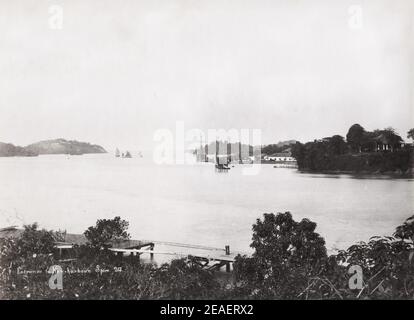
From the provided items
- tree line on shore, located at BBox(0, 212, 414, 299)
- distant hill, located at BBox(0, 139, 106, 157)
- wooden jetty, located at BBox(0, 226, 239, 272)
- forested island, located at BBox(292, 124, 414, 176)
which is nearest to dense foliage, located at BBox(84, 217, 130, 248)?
wooden jetty, located at BBox(0, 226, 239, 272)

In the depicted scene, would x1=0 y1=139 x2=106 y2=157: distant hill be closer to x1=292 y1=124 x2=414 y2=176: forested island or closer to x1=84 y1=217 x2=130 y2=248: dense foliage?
x1=84 y1=217 x2=130 y2=248: dense foliage

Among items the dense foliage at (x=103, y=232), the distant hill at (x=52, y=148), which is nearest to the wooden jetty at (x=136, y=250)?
the dense foliage at (x=103, y=232)

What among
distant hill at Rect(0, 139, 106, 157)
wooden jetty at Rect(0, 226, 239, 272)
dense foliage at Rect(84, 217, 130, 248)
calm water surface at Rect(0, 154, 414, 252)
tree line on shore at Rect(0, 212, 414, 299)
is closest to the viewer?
tree line on shore at Rect(0, 212, 414, 299)

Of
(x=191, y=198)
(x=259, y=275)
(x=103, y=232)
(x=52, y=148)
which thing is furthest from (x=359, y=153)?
(x=52, y=148)

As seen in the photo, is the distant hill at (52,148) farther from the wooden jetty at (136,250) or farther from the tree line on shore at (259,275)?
the tree line on shore at (259,275)

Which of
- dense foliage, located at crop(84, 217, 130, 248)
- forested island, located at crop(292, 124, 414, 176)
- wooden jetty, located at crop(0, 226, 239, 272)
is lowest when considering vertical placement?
wooden jetty, located at crop(0, 226, 239, 272)

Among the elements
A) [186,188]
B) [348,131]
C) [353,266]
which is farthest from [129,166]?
[353,266]

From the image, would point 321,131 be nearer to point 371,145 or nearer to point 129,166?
point 371,145
